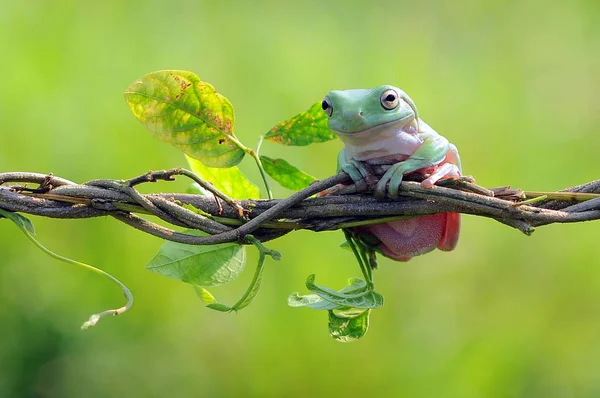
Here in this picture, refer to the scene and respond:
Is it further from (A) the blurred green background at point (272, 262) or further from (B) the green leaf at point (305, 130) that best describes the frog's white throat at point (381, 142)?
(A) the blurred green background at point (272, 262)

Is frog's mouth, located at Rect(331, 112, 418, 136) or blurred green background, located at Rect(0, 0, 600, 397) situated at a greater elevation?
frog's mouth, located at Rect(331, 112, 418, 136)

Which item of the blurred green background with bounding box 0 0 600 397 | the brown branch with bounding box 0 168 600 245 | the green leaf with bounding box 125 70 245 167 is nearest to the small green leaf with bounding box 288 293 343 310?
the brown branch with bounding box 0 168 600 245

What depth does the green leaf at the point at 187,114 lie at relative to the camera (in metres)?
1.04

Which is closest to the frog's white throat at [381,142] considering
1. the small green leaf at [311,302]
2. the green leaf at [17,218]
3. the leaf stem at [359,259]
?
the leaf stem at [359,259]

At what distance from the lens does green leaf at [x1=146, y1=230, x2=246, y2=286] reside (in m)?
1.00

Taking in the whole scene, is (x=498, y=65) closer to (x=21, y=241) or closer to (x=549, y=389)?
(x=549, y=389)

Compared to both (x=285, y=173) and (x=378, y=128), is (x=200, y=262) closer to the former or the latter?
(x=285, y=173)

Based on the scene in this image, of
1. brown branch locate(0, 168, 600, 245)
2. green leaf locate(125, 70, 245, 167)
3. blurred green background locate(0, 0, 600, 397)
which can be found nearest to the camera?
brown branch locate(0, 168, 600, 245)

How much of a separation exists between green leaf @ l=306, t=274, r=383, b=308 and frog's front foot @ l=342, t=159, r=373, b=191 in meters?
0.13

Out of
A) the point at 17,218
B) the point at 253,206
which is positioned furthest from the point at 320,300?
the point at 17,218

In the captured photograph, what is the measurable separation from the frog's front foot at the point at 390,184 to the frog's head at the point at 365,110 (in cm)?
14

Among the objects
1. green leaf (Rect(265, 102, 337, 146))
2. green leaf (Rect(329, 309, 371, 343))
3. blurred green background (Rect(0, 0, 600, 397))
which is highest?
green leaf (Rect(265, 102, 337, 146))

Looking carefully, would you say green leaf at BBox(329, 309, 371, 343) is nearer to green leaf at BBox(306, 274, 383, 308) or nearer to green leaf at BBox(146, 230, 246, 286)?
green leaf at BBox(306, 274, 383, 308)

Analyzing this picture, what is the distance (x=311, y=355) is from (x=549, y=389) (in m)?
0.89
